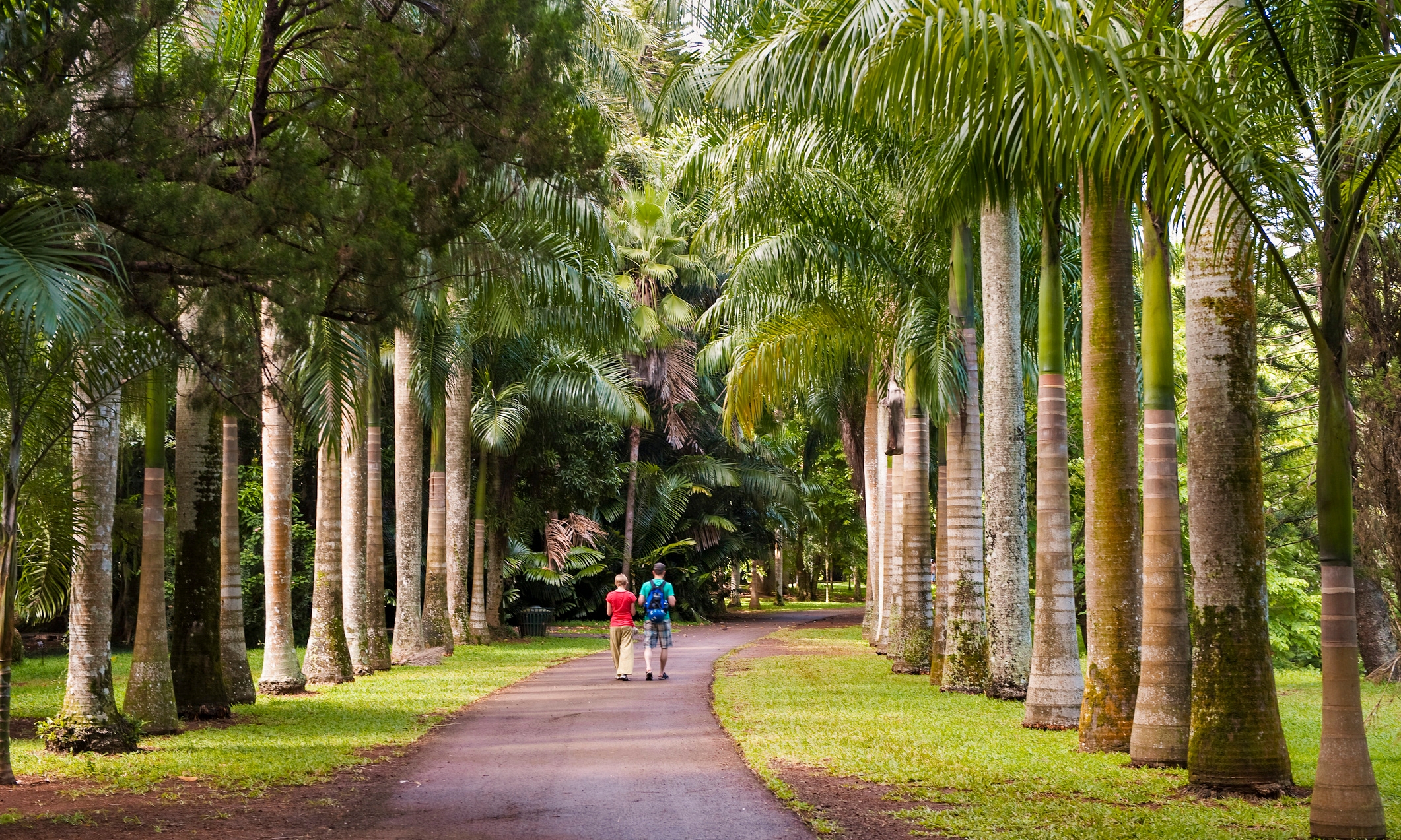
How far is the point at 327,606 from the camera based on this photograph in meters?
18.0

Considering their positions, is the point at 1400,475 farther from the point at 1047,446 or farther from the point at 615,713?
the point at 615,713

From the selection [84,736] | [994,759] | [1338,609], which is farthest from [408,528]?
[1338,609]

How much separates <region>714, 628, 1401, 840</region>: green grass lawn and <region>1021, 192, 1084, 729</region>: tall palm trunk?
447 mm

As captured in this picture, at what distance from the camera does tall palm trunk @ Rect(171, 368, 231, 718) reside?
43.2 feet

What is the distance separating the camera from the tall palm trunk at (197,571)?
1317 centimetres

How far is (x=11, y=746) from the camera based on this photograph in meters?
11.4

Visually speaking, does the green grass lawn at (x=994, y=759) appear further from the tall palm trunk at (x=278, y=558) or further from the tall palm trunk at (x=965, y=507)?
the tall palm trunk at (x=278, y=558)

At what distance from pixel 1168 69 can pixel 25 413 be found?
27.5 ft

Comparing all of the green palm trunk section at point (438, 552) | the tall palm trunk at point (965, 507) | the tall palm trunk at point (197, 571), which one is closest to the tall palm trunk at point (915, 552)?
the tall palm trunk at point (965, 507)

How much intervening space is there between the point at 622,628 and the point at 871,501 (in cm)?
1053

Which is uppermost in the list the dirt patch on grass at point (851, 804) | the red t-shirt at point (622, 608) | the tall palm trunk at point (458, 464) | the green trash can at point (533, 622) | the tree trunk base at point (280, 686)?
the tall palm trunk at point (458, 464)

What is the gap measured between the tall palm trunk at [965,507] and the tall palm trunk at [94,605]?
397 inches

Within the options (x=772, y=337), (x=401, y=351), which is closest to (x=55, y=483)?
(x=401, y=351)

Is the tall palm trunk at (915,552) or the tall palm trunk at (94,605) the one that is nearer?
the tall palm trunk at (94,605)
